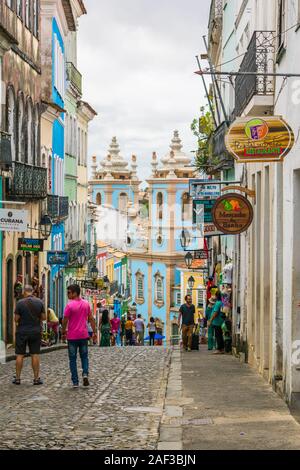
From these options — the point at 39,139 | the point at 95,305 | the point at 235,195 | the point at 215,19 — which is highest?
the point at 215,19

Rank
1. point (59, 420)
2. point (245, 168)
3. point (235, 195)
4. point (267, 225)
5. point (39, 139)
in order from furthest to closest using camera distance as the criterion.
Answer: point (39, 139) < point (245, 168) < point (235, 195) < point (267, 225) < point (59, 420)

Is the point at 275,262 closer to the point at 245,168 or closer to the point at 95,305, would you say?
the point at 245,168

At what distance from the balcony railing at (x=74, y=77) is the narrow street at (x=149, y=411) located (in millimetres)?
30553

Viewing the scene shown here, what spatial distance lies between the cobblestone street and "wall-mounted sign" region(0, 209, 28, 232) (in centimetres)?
260

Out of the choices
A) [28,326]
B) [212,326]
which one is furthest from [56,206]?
[28,326]

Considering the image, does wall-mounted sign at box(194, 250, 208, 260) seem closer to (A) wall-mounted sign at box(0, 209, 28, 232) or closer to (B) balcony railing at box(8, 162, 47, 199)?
(B) balcony railing at box(8, 162, 47, 199)

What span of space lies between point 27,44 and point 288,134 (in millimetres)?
19378

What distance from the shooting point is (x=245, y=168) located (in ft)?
76.2

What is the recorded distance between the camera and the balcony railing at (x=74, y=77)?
5025cm

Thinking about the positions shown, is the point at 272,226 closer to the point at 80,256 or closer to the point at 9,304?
the point at 9,304

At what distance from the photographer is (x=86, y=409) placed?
571 inches

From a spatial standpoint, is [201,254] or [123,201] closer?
[201,254]

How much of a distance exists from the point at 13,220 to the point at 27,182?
8671 mm

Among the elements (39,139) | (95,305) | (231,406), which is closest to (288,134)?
(231,406)
